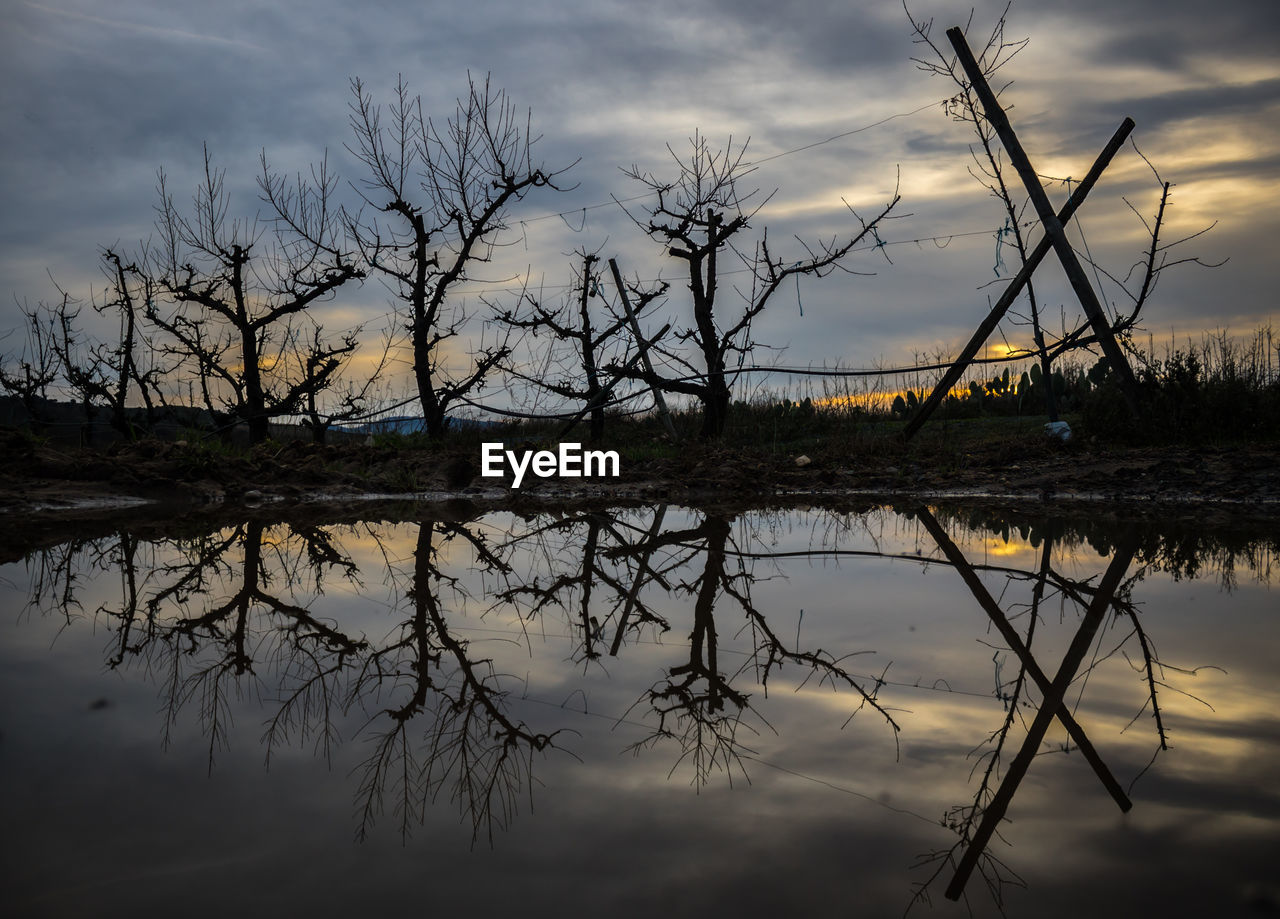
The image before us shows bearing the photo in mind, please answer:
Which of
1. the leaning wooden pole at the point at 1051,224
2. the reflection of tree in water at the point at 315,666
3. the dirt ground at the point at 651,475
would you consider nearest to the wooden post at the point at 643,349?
the dirt ground at the point at 651,475

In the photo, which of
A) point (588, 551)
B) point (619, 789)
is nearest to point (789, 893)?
point (619, 789)

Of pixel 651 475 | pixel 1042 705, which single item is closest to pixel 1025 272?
pixel 651 475

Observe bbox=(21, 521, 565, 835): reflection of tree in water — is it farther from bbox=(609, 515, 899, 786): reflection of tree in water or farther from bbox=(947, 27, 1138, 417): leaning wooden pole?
bbox=(947, 27, 1138, 417): leaning wooden pole

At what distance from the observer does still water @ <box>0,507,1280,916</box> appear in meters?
1.55

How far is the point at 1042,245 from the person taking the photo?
1031 centimetres

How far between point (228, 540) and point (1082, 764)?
5.48m

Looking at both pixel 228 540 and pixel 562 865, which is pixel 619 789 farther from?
pixel 228 540

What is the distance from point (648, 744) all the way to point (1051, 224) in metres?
9.62

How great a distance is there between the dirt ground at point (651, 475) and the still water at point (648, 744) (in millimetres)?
4246

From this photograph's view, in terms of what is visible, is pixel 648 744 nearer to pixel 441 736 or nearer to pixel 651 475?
pixel 441 736

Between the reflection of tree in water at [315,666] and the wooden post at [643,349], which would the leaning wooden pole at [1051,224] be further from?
the reflection of tree in water at [315,666]

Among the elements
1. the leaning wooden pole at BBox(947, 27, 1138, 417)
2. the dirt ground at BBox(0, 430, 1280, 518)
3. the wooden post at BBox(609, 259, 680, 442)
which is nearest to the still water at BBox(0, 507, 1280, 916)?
the dirt ground at BBox(0, 430, 1280, 518)

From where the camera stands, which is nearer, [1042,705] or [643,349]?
[1042,705]

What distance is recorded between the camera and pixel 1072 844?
1665 mm
